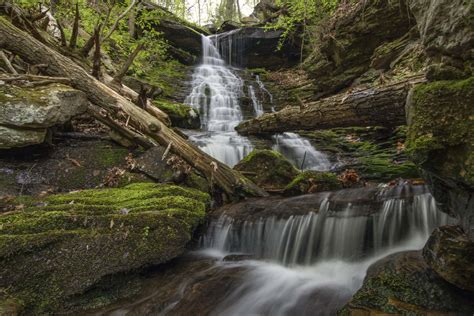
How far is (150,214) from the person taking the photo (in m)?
3.65

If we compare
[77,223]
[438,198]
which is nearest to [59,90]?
[77,223]

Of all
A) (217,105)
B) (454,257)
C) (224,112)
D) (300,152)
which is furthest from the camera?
(217,105)

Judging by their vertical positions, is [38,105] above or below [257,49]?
below

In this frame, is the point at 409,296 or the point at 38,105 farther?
the point at 38,105

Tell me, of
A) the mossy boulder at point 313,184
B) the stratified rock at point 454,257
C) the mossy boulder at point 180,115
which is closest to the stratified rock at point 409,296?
the stratified rock at point 454,257

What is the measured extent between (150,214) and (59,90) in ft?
9.99

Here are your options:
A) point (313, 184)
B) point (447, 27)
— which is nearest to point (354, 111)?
point (313, 184)

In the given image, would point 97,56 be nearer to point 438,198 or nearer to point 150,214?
point 150,214

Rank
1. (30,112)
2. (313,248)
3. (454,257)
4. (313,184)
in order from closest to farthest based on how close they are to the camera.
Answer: (454,257) < (313,248) < (30,112) < (313,184)

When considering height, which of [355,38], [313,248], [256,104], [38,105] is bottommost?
[313,248]

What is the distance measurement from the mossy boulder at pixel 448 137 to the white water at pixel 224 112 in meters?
5.49

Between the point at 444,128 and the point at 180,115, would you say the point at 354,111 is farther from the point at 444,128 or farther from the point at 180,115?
the point at 180,115

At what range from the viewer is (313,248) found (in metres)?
4.28

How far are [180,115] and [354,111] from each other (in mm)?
6025
